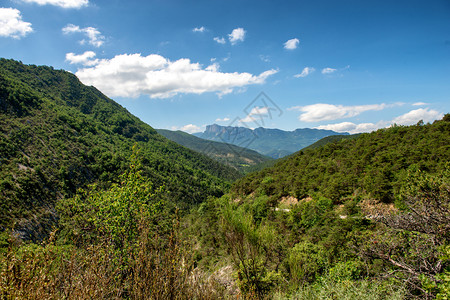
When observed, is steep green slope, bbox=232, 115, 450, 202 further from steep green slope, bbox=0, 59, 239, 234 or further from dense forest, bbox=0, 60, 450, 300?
steep green slope, bbox=0, 59, 239, 234

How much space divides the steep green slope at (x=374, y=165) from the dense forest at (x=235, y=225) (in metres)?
0.14

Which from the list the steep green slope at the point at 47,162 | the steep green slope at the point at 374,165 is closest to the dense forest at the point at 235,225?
the steep green slope at the point at 374,165

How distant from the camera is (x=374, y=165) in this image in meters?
20.8

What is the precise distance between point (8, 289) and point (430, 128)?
33.8 meters

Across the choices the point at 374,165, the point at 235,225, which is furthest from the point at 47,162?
the point at 374,165

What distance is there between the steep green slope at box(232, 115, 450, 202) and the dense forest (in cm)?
14

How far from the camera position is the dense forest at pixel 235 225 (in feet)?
7.38

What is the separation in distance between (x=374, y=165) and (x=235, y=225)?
24145 mm

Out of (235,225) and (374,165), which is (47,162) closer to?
(235,225)

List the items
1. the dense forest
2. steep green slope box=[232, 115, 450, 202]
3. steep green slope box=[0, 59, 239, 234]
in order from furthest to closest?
steep green slope box=[0, 59, 239, 234]
steep green slope box=[232, 115, 450, 202]
the dense forest

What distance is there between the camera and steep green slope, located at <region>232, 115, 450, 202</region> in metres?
16.1

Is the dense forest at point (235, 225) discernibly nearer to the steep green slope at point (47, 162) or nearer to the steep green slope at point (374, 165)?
the steep green slope at point (374, 165)

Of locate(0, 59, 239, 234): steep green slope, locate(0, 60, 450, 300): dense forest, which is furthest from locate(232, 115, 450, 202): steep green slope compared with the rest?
locate(0, 59, 239, 234): steep green slope

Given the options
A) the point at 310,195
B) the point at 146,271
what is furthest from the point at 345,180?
the point at 146,271
